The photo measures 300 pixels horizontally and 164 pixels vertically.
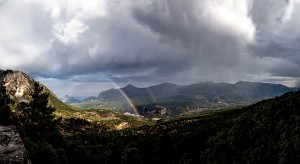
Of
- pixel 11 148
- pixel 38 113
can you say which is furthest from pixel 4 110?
pixel 11 148

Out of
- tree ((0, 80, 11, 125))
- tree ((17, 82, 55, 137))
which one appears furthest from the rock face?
tree ((17, 82, 55, 137))

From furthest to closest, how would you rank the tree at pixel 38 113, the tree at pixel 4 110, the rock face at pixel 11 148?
the tree at pixel 38 113 → the tree at pixel 4 110 → the rock face at pixel 11 148

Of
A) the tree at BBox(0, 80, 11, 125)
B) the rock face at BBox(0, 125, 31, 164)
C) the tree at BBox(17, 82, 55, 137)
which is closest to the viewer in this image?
the rock face at BBox(0, 125, 31, 164)

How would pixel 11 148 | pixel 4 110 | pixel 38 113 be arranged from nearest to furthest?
pixel 11 148 < pixel 4 110 < pixel 38 113

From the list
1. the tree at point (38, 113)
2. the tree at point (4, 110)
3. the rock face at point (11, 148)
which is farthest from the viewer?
the tree at point (38, 113)

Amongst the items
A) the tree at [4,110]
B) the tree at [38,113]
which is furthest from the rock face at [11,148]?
the tree at [38,113]

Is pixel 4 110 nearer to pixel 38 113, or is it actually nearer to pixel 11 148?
pixel 38 113

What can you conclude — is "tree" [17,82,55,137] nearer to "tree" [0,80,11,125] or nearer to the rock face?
"tree" [0,80,11,125]

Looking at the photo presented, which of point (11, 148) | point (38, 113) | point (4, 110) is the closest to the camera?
point (11, 148)

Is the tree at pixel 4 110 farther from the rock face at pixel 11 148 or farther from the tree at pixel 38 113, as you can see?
the rock face at pixel 11 148
